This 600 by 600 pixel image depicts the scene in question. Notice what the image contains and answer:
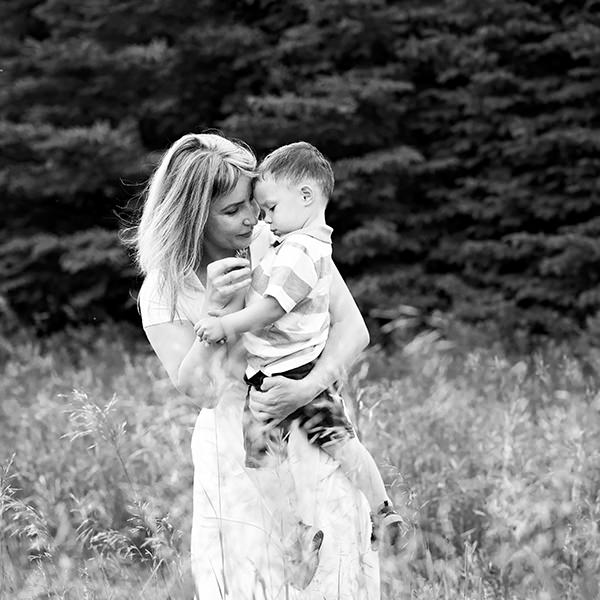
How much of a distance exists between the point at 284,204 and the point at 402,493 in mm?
1109

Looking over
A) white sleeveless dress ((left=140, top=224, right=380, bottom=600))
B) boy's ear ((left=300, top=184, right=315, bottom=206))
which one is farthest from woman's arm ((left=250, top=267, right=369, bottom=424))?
boy's ear ((left=300, top=184, right=315, bottom=206))

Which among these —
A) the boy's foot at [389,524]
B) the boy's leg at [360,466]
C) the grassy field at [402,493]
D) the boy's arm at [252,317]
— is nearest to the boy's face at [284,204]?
the boy's arm at [252,317]

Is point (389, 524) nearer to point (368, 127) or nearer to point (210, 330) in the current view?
point (210, 330)

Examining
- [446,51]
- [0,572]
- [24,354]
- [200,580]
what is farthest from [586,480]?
[446,51]

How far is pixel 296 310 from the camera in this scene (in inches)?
114

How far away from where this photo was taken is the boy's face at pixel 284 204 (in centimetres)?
294

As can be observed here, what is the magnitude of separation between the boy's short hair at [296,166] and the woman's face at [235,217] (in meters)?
0.08

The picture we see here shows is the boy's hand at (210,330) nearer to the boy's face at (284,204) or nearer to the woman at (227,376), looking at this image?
the woman at (227,376)

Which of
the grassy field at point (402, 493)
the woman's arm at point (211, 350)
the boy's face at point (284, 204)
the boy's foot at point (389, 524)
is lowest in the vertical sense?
the grassy field at point (402, 493)

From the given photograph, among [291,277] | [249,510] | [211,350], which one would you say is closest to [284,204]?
[291,277]

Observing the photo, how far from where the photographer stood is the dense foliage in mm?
10539

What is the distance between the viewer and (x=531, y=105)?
441 inches

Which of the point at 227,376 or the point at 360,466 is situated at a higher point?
the point at 227,376

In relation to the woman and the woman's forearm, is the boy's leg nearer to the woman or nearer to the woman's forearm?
the woman
